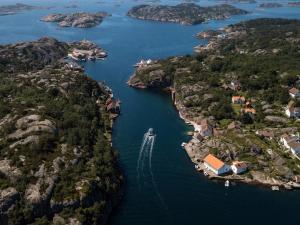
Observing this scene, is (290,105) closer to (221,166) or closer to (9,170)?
(221,166)

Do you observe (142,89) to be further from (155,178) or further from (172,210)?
(172,210)

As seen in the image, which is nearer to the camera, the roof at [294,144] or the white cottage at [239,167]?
the white cottage at [239,167]

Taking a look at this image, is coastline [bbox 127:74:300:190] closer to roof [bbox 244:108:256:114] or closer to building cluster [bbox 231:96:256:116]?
roof [bbox 244:108:256:114]

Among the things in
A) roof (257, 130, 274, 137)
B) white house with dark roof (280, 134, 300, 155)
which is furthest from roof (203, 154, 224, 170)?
white house with dark roof (280, 134, 300, 155)

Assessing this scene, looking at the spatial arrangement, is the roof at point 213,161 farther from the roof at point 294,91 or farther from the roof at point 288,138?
the roof at point 294,91

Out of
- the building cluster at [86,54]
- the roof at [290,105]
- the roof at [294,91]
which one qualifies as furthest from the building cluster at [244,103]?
the building cluster at [86,54]

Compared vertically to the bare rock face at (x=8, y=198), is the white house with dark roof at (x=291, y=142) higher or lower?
lower

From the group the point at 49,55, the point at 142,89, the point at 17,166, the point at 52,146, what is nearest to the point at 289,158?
the point at 52,146
